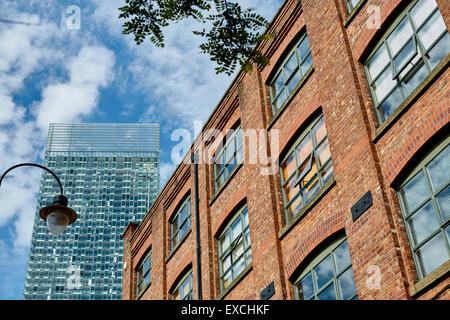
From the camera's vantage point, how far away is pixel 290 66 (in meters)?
16.1

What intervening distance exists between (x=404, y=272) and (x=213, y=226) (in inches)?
355

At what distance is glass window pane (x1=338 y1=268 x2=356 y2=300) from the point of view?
36.4 ft

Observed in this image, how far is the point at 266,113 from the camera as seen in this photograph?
16422 millimetres

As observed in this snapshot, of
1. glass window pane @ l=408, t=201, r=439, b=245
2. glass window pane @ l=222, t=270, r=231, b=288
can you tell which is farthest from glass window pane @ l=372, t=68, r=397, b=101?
glass window pane @ l=222, t=270, r=231, b=288

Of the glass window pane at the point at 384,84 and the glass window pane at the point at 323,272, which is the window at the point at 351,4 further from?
the glass window pane at the point at 323,272

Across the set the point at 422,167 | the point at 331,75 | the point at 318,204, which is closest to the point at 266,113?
the point at 331,75

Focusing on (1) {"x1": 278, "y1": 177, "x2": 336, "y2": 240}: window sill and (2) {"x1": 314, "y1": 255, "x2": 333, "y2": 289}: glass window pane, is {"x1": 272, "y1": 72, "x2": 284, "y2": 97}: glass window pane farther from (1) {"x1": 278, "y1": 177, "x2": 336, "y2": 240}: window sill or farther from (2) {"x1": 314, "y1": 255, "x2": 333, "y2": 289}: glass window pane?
(2) {"x1": 314, "y1": 255, "x2": 333, "y2": 289}: glass window pane

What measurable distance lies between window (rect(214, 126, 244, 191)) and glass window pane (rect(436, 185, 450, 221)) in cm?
828

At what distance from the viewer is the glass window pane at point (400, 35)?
11.4m

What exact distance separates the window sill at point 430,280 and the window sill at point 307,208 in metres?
3.38

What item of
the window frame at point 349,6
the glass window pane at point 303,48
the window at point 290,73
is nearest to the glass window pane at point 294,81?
the window at point 290,73

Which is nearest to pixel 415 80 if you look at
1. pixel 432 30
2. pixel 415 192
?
pixel 432 30

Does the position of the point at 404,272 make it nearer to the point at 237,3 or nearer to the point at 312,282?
the point at 312,282

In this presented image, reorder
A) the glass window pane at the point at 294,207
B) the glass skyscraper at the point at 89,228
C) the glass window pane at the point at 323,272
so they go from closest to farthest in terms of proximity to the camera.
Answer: the glass window pane at the point at 323,272, the glass window pane at the point at 294,207, the glass skyscraper at the point at 89,228
